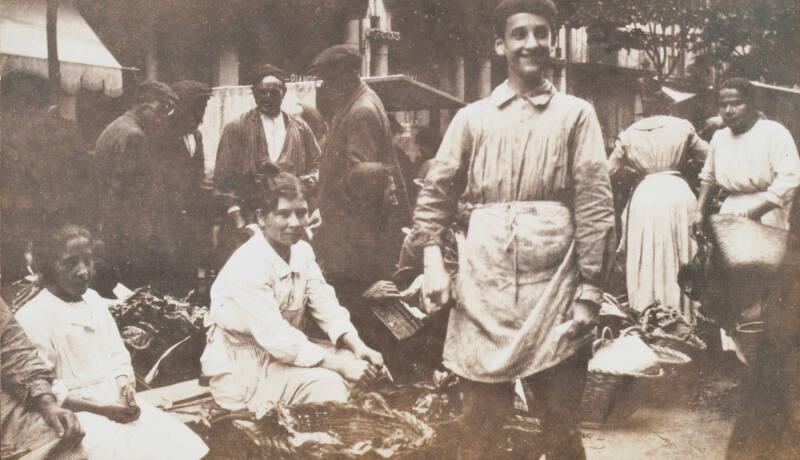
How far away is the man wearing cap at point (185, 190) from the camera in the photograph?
3561mm

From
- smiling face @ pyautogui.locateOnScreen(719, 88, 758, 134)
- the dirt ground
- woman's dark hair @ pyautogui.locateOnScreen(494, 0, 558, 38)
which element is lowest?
the dirt ground

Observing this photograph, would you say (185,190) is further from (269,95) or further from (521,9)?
(521,9)

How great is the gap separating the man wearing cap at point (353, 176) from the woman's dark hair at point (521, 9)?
721 millimetres

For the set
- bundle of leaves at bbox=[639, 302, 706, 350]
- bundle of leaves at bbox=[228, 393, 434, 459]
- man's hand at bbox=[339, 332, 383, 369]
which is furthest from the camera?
bundle of leaves at bbox=[639, 302, 706, 350]

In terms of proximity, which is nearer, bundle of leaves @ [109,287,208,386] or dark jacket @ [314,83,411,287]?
bundle of leaves @ [109,287,208,386]

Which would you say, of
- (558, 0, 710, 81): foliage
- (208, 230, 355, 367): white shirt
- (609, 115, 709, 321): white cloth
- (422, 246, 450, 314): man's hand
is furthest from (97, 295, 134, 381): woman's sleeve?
(558, 0, 710, 81): foliage

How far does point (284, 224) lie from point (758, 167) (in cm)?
217

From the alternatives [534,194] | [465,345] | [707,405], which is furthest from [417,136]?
[707,405]

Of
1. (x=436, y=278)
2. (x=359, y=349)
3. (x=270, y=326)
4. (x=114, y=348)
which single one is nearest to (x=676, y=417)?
(x=436, y=278)

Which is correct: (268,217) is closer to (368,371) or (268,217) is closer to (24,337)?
(368,371)

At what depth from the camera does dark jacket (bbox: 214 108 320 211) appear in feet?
11.9

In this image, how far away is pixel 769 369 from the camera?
3885 millimetres

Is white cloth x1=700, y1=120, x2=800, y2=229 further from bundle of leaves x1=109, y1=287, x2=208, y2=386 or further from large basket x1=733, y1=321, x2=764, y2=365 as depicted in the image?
bundle of leaves x1=109, y1=287, x2=208, y2=386

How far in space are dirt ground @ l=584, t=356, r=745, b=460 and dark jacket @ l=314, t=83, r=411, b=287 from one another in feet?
3.96
